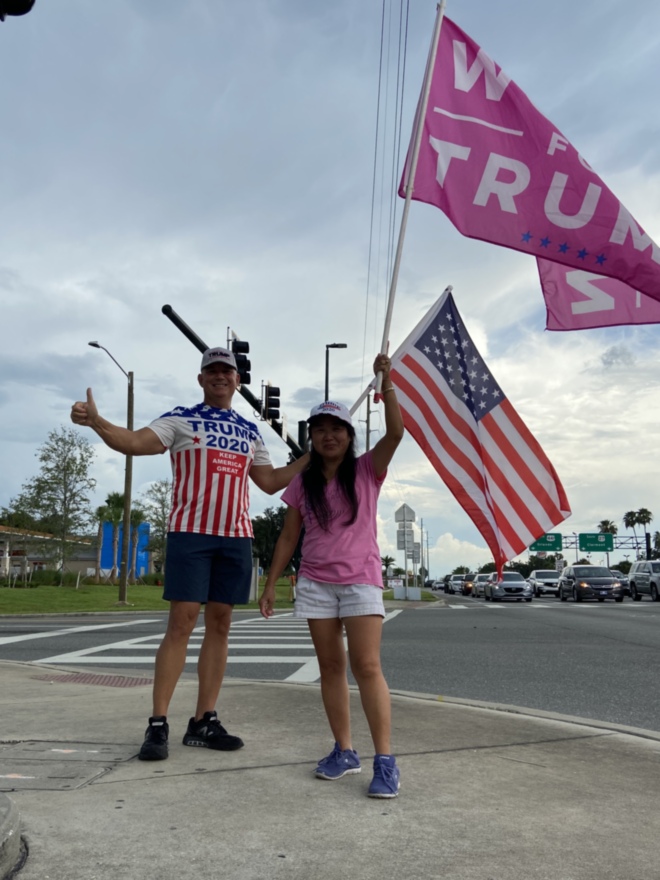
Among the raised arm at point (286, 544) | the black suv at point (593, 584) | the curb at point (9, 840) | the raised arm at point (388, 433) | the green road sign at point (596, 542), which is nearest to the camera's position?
the curb at point (9, 840)

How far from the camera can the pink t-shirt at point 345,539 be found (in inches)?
149

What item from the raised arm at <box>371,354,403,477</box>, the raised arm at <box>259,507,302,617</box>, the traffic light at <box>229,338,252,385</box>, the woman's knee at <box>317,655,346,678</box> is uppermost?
the traffic light at <box>229,338,252,385</box>

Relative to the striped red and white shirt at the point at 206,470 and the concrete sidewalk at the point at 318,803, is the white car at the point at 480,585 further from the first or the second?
the striped red and white shirt at the point at 206,470

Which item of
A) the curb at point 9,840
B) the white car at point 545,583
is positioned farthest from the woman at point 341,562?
the white car at point 545,583

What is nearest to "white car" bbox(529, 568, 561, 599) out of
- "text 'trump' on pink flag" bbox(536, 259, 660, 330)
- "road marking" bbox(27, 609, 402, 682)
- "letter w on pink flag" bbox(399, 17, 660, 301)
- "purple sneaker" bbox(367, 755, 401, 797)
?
"road marking" bbox(27, 609, 402, 682)

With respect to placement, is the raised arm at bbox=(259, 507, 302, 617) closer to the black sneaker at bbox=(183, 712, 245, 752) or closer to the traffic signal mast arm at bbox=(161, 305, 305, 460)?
the black sneaker at bbox=(183, 712, 245, 752)

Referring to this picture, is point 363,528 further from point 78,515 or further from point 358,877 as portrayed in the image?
point 78,515

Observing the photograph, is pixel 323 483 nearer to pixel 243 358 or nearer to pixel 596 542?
pixel 243 358

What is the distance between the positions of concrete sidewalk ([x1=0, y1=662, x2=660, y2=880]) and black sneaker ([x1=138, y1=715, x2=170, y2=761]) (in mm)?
66

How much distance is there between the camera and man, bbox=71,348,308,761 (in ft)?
13.9

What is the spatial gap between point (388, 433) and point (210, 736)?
1794 millimetres

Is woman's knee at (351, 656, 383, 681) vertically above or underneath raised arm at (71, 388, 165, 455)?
underneath

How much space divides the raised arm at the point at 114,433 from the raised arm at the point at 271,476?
0.56 meters

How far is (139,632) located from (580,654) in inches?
290
